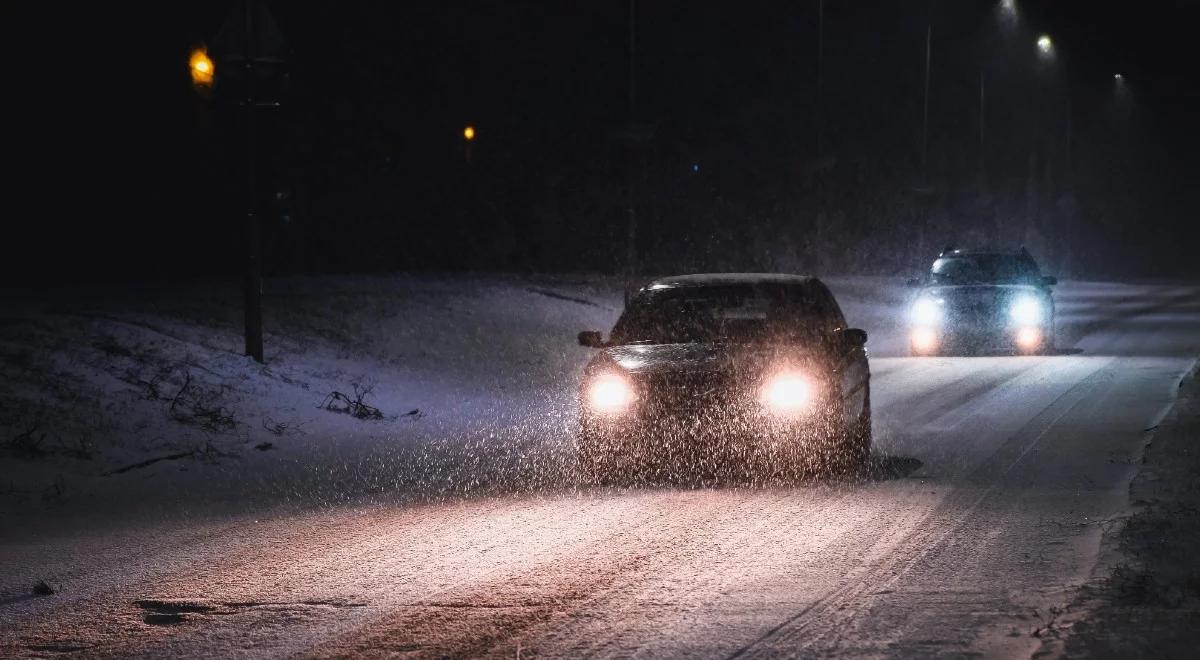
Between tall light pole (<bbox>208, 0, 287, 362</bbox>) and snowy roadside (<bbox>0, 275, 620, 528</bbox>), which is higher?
tall light pole (<bbox>208, 0, 287, 362</bbox>)

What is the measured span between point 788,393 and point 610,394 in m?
1.28

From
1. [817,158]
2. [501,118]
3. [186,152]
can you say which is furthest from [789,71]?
[186,152]

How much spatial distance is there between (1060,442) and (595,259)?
32.5m

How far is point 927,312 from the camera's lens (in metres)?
24.8

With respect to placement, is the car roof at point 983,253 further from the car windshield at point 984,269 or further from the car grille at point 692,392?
the car grille at point 692,392

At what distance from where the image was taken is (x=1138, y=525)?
356 inches

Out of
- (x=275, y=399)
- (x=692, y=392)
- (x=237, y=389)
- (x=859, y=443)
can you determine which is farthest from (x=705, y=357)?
(x=237, y=389)

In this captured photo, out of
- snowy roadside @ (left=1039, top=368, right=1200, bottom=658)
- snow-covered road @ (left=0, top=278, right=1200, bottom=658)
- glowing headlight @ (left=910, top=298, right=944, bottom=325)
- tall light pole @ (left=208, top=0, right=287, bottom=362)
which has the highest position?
tall light pole @ (left=208, top=0, right=287, bottom=362)

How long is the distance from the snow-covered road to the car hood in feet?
2.83

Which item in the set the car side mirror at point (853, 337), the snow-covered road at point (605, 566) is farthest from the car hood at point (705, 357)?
the snow-covered road at point (605, 566)

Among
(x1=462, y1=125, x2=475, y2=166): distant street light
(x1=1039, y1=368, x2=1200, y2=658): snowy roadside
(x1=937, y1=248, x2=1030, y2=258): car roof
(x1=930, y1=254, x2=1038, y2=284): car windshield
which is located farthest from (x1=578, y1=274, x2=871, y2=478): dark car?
(x1=462, y1=125, x2=475, y2=166): distant street light

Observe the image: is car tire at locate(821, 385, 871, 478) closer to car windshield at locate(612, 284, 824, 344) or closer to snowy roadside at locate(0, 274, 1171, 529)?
car windshield at locate(612, 284, 824, 344)

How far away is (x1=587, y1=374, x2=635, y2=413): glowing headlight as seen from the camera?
11.3 metres

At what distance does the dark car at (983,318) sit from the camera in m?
24.4
